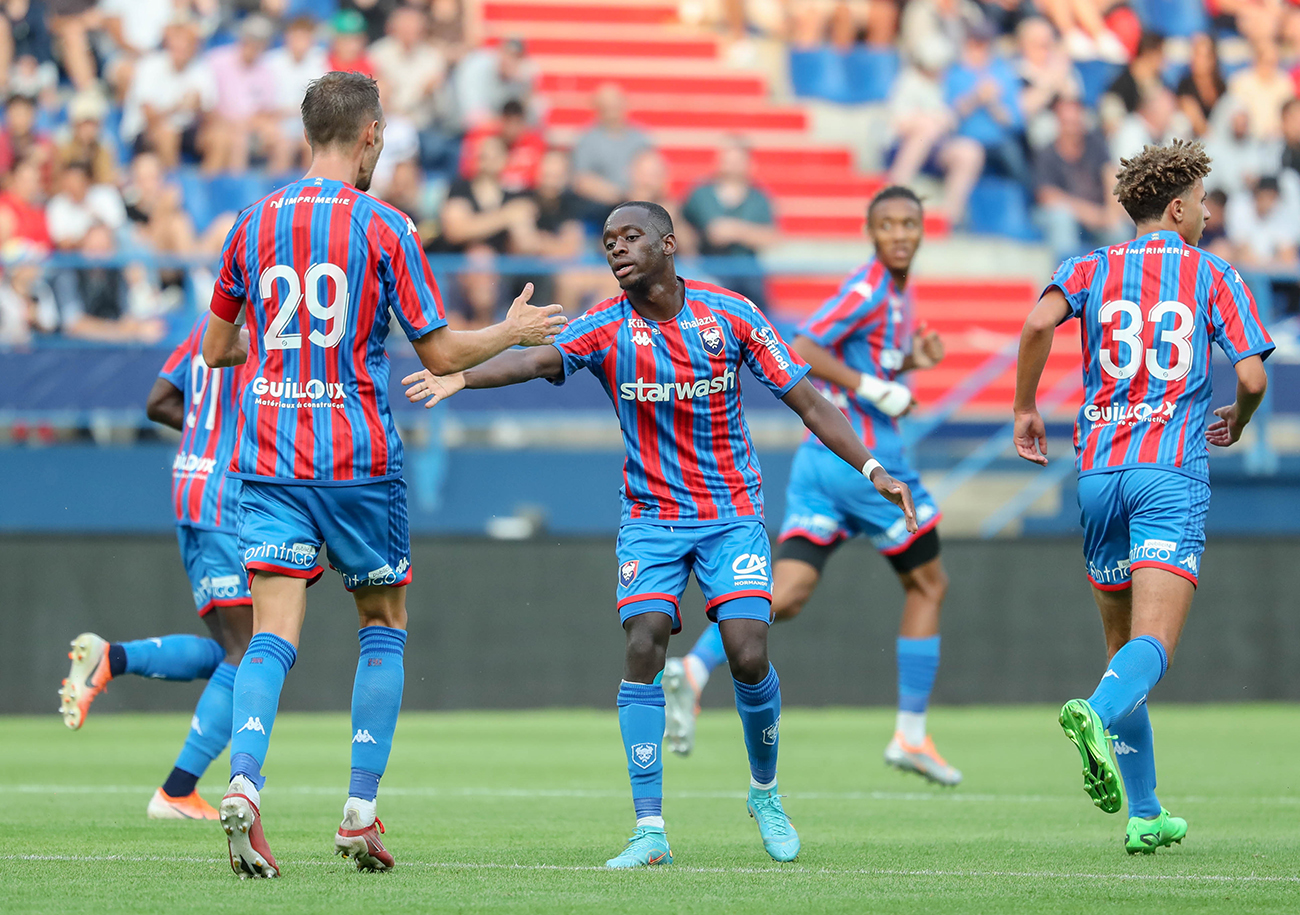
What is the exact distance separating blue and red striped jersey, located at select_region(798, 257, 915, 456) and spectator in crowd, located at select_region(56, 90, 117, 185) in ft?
28.5

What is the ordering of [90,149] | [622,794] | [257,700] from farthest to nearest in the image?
[90,149]
[622,794]
[257,700]

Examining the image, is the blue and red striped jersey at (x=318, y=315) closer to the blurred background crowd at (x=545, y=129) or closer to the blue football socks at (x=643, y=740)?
the blue football socks at (x=643, y=740)

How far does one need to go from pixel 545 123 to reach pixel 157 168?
448 cm

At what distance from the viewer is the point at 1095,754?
5.24 metres

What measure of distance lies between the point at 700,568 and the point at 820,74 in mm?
14807

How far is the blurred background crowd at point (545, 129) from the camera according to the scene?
14.8 meters

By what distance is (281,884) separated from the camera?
4957 mm

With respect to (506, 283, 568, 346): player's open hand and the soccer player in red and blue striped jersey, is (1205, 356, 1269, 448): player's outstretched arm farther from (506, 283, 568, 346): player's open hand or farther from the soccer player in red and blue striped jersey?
the soccer player in red and blue striped jersey

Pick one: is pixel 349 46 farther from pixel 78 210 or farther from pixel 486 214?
pixel 78 210

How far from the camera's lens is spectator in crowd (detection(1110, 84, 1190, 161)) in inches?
733

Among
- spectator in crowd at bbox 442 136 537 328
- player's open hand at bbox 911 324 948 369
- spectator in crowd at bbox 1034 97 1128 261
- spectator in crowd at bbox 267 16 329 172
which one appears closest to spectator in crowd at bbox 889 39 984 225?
spectator in crowd at bbox 1034 97 1128 261

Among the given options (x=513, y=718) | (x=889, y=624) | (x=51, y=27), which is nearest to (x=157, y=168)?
(x=51, y=27)

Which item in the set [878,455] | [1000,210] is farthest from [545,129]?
[878,455]

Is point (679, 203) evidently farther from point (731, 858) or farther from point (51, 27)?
point (731, 858)
